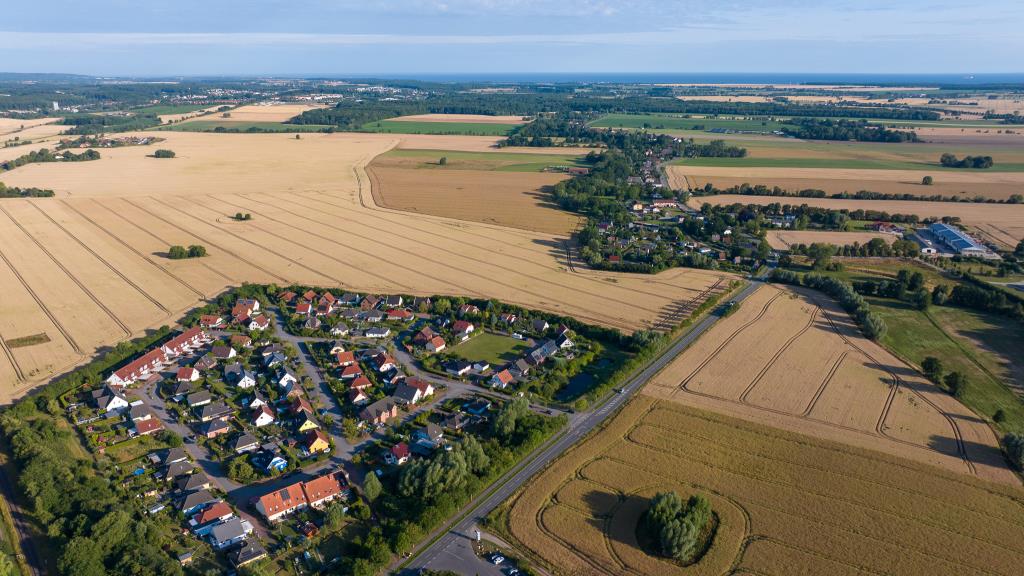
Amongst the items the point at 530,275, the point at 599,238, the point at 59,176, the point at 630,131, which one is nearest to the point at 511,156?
the point at 630,131

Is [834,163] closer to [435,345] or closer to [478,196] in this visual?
[478,196]

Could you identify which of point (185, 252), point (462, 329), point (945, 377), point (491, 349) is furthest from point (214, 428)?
point (945, 377)

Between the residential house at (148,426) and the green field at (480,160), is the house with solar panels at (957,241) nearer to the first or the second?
the green field at (480,160)

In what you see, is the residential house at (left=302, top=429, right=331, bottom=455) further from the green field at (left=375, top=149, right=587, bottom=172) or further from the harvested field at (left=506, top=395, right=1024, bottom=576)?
the green field at (left=375, top=149, right=587, bottom=172)

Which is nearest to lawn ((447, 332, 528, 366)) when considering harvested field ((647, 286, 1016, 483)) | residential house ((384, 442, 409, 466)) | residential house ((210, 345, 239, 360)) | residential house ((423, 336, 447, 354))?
Result: residential house ((423, 336, 447, 354))

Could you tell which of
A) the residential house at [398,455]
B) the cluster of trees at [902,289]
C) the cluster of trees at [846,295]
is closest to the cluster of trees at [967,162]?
the cluster of trees at [902,289]
